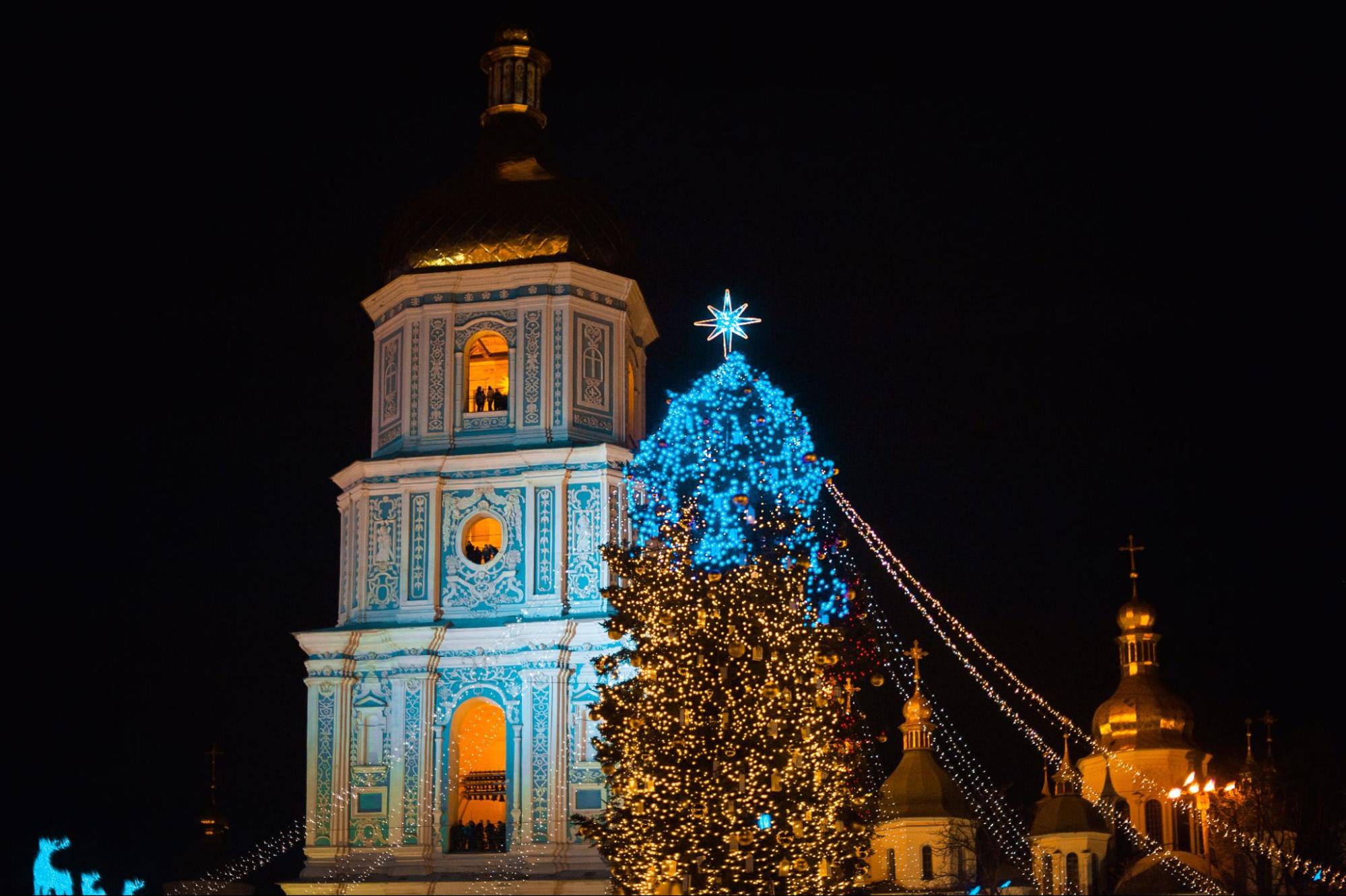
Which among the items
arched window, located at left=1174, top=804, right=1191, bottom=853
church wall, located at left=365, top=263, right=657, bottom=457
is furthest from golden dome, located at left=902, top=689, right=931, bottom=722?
church wall, located at left=365, top=263, right=657, bottom=457

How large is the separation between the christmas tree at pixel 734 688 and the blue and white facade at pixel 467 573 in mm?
4133

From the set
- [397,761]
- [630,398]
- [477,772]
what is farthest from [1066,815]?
[397,761]

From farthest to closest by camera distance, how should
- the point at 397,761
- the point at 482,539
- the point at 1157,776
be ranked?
the point at 1157,776 < the point at 482,539 < the point at 397,761

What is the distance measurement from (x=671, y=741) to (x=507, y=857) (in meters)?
6.09

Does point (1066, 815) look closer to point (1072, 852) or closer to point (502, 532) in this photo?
point (1072, 852)

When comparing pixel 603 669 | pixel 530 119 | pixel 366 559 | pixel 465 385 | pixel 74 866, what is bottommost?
pixel 74 866

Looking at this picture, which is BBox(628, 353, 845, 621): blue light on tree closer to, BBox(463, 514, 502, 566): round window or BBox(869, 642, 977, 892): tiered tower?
BBox(463, 514, 502, 566): round window

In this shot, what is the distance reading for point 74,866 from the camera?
35.1m

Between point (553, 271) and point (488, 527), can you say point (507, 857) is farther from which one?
point (553, 271)

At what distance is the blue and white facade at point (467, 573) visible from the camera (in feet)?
108

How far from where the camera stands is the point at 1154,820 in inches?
1956

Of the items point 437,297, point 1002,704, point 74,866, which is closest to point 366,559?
point 437,297

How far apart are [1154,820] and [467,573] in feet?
70.3

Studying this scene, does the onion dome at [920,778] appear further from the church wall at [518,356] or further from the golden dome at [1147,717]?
the church wall at [518,356]
